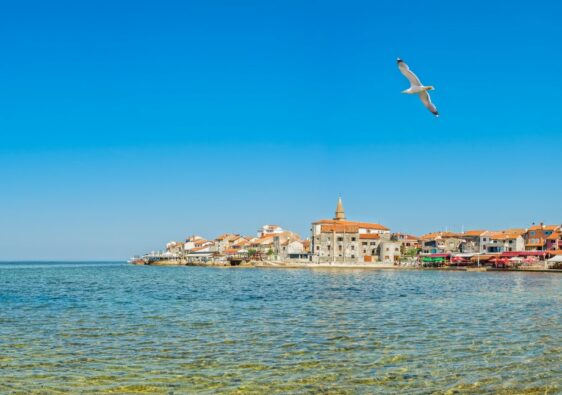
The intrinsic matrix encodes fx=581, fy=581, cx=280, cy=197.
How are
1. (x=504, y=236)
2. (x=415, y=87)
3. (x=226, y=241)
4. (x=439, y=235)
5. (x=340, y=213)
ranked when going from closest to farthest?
(x=415, y=87) → (x=504, y=236) → (x=439, y=235) → (x=340, y=213) → (x=226, y=241)

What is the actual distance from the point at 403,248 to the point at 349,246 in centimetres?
2324

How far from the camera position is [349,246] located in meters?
127

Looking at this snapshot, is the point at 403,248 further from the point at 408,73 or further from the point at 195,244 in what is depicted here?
the point at 408,73

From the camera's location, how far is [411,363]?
1455cm

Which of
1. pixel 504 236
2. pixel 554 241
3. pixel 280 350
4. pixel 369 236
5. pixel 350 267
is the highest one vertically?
pixel 369 236

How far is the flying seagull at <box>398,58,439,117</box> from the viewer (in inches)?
761

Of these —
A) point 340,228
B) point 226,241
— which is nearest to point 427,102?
point 340,228

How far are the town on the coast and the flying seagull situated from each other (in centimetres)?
8240

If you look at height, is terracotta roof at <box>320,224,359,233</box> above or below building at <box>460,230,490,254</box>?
above

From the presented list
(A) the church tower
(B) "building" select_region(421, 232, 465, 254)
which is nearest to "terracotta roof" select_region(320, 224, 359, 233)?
(B) "building" select_region(421, 232, 465, 254)

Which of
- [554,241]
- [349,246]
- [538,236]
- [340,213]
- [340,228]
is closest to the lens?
[554,241]

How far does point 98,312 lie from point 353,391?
58.5 ft

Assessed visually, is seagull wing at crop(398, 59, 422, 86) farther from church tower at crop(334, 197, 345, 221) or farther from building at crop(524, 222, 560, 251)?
church tower at crop(334, 197, 345, 221)

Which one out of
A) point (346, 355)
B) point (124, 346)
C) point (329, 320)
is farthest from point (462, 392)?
point (329, 320)
